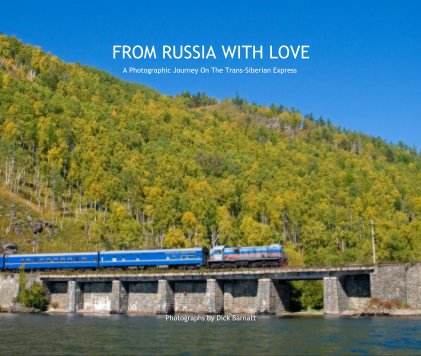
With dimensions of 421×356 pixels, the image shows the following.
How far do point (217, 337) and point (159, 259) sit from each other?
33.8 metres

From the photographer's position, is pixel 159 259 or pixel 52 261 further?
pixel 52 261

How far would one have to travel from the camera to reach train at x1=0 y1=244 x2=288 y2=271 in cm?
7344

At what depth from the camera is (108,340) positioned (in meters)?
42.8

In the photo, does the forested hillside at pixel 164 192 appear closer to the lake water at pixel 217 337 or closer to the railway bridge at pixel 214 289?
the railway bridge at pixel 214 289

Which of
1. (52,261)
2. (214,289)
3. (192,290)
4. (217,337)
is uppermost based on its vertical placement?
(52,261)

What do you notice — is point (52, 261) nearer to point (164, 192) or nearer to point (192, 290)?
point (192, 290)

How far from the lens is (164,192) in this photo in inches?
4961

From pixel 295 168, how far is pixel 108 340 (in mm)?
131892

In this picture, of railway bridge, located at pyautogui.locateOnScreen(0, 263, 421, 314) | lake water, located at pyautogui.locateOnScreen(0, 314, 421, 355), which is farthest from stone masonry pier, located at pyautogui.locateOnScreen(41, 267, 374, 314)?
lake water, located at pyautogui.locateOnScreen(0, 314, 421, 355)

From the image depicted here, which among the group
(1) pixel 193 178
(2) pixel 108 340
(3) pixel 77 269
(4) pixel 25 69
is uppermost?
(4) pixel 25 69

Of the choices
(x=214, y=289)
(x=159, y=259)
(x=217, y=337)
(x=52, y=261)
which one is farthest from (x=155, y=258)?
(x=217, y=337)

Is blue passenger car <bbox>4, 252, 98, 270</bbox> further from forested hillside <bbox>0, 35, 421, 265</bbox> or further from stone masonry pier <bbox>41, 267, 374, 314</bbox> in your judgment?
forested hillside <bbox>0, 35, 421, 265</bbox>

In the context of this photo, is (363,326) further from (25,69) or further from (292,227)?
(25,69)

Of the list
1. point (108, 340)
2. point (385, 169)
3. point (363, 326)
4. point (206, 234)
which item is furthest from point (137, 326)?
point (385, 169)
